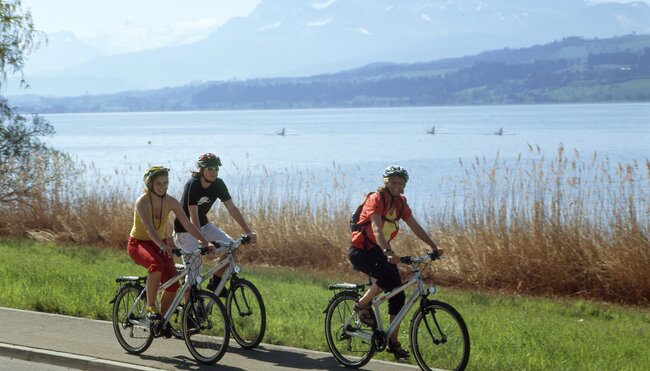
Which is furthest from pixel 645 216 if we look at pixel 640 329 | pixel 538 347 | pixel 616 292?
pixel 538 347

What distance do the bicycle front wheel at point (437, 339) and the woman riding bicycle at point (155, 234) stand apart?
6.83 feet

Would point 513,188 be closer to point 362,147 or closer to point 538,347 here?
point 538,347

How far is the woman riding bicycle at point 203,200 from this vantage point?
9484 millimetres

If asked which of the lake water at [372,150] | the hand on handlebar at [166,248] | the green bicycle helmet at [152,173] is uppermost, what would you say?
the green bicycle helmet at [152,173]

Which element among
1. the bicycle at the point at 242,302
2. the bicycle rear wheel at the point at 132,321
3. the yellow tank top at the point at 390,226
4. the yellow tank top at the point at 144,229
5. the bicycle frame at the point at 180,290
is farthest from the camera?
the bicycle at the point at 242,302

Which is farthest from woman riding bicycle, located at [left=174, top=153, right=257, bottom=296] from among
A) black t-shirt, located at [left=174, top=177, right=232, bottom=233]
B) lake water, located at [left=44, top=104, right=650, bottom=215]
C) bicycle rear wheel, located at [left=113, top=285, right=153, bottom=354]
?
lake water, located at [left=44, top=104, right=650, bottom=215]

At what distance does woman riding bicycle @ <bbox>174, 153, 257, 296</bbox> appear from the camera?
31.1 ft

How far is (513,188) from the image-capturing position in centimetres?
1809

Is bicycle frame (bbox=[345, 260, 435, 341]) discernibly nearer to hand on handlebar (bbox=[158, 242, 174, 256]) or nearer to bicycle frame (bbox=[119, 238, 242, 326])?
bicycle frame (bbox=[119, 238, 242, 326])

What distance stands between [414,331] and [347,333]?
805 millimetres

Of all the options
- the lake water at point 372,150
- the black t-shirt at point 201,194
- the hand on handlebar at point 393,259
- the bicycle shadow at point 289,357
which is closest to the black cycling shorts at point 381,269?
the hand on handlebar at point 393,259

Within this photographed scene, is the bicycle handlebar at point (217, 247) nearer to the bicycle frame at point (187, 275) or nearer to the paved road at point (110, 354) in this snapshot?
the bicycle frame at point (187, 275)

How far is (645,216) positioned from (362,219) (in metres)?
9.31

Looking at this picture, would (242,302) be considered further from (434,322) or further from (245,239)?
(434,322)
